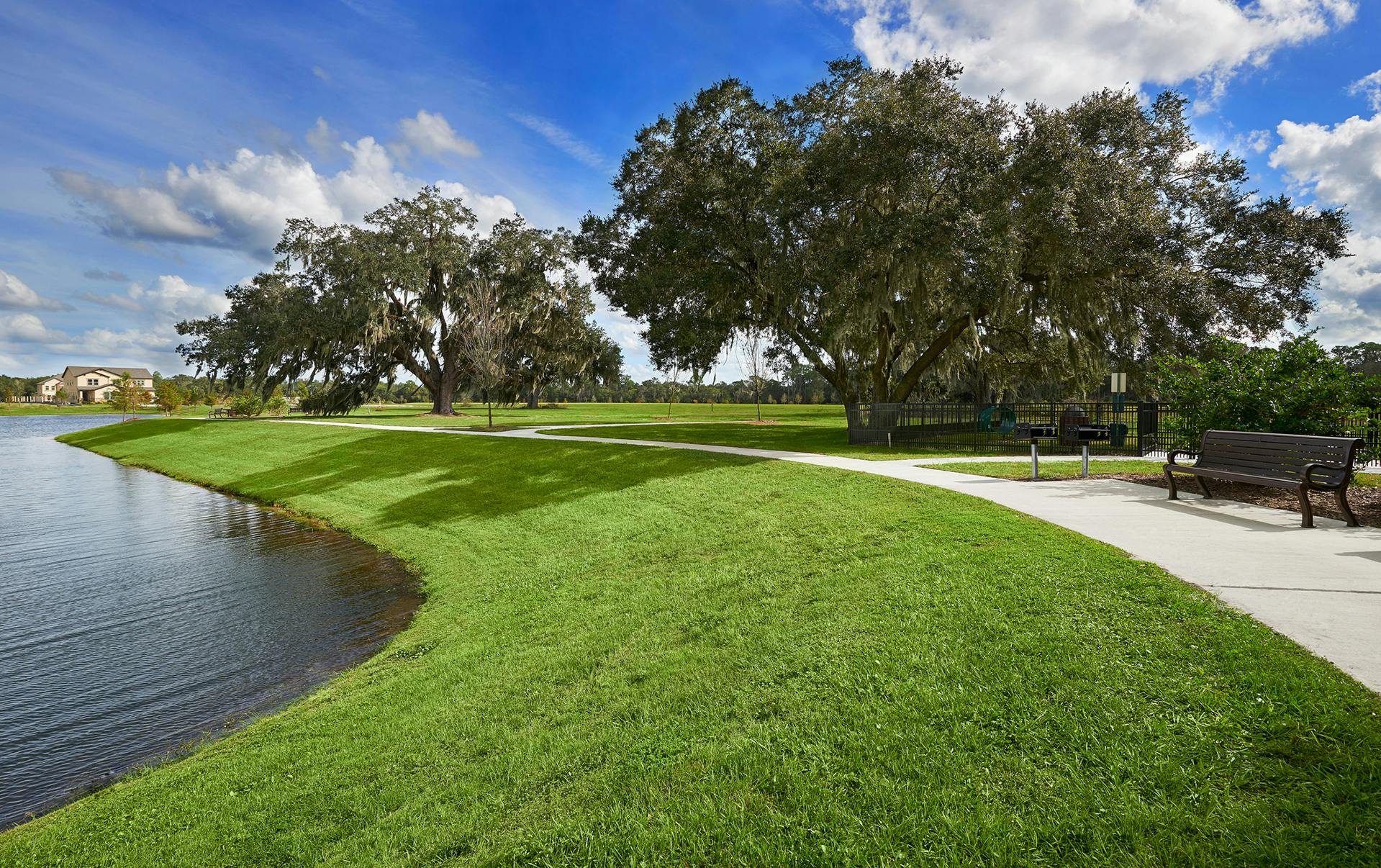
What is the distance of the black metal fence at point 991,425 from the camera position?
49.5ft

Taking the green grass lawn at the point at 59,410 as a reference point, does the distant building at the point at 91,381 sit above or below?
above

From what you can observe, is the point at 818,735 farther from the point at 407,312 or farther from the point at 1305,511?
the point at 407,312

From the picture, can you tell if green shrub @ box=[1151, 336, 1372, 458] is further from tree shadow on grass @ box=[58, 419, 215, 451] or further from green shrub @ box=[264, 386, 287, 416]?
green shrub @ box=[264, 386, 287, 416]

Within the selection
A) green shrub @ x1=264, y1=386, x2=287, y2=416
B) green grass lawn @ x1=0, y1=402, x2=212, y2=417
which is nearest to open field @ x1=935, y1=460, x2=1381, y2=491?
green shrub @ x1=264, y1=386, x2=287, y2=416

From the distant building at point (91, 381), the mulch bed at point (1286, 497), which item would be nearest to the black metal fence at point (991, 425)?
the mulch bed at point (1286, 497)

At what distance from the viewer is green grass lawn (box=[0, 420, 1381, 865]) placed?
2.91 m

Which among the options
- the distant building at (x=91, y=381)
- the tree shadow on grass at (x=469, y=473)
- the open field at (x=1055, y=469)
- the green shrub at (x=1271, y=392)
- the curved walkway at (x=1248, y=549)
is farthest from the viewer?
the distant building at (x=91, y=381)

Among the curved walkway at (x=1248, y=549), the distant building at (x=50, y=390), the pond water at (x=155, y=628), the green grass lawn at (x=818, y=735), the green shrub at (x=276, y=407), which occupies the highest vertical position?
the distant building at (x=50, y=390)

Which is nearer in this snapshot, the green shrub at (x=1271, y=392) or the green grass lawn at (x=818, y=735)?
the green grass lawn at (x=818, y=735)

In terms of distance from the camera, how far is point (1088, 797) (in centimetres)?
296

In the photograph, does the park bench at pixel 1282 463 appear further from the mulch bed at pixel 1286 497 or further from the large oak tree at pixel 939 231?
the large oak tree at pixel 939 231

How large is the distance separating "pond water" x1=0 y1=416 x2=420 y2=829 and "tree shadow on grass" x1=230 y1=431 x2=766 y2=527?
2.18 metres

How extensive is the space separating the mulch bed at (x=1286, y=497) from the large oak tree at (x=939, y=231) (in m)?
8.40

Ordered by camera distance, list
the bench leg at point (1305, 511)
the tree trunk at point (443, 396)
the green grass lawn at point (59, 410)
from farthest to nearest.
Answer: the green grass lawn at point (59, 410) → the tree trunk at point (443, 396) → the bench leg at point (1305, 511)
